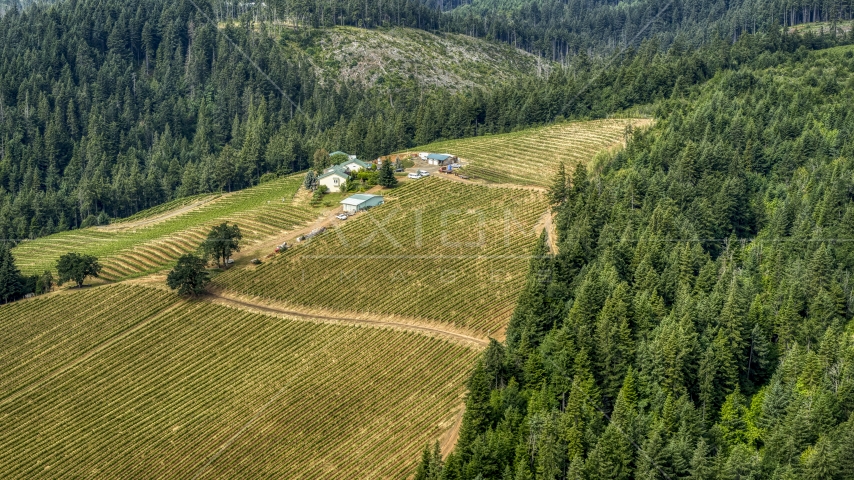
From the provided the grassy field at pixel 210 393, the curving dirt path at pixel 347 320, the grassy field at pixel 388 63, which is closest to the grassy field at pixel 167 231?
the grassy field at pixel 210 393

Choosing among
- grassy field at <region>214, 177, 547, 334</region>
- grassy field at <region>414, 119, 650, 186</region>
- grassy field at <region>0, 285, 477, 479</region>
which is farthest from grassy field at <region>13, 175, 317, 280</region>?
grassy field at <region>414, 119, 650, 186</region>

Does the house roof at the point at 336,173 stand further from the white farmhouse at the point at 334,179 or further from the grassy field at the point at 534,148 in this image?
the grassy field at the point at 534,148

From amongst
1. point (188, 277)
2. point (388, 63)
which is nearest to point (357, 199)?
point (188, 277)

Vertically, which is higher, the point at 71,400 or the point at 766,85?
the point at 766,85

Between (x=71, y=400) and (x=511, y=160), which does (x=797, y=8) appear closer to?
(x=511, y=160)

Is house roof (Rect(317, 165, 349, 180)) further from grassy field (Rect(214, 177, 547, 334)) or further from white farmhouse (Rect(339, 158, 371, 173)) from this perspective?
grassy field (Rect(214, 177, 547, 334))

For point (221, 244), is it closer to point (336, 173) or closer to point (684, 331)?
point (336, 173)

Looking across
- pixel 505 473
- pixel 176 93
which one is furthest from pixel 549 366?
pixel 176 93
